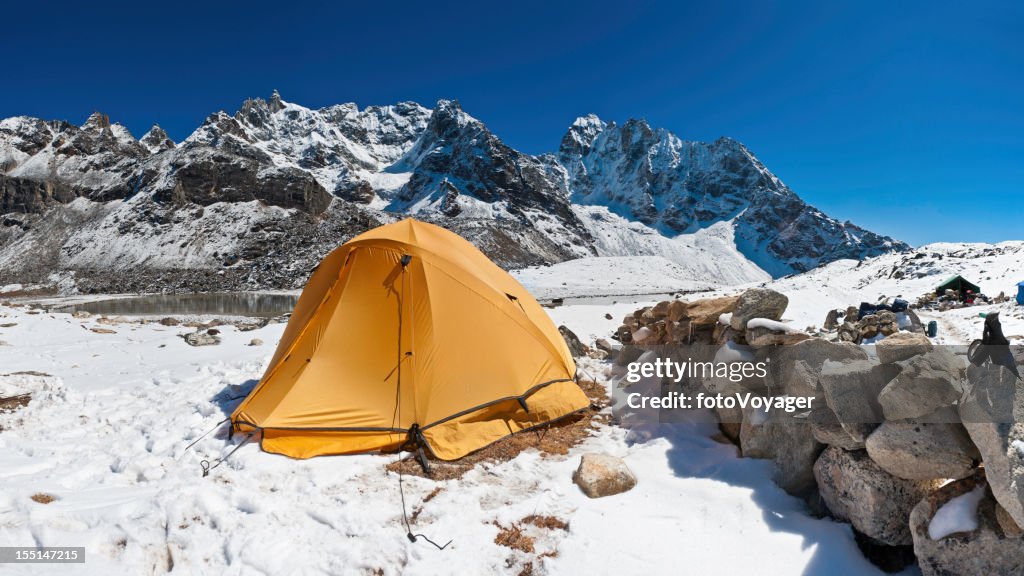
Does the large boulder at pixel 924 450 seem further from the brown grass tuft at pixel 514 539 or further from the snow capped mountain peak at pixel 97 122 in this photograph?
the snow capped mountain peak at pixel 97 122

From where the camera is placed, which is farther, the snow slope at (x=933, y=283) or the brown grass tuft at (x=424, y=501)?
the snow slope at (x=933, y=283)

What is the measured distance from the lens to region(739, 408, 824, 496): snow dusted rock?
4.86 metres

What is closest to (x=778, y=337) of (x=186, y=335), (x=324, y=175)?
(x=186, y=335)

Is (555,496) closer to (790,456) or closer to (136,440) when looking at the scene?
(790,456)

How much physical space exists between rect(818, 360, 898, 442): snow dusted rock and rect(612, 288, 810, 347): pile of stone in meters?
1.50

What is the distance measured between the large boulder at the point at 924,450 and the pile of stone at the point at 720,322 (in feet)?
6.92

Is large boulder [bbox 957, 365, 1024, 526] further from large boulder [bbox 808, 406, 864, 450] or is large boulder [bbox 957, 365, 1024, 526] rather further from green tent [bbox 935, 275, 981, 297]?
green tent [bbox 935, 275, 981, 297]

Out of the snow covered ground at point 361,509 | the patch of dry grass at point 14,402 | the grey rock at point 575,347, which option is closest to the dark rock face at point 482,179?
the grey rock at point 575,347

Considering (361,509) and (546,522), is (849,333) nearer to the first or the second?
(546,522)

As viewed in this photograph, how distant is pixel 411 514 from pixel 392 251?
156 inches

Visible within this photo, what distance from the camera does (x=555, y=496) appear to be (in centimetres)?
519

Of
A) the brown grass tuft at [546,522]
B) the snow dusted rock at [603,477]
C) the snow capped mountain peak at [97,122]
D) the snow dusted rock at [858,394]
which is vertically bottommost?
the brown grass tuft at [546,522]

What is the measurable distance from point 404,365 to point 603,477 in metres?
3.20

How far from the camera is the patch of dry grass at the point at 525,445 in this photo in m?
5.74
